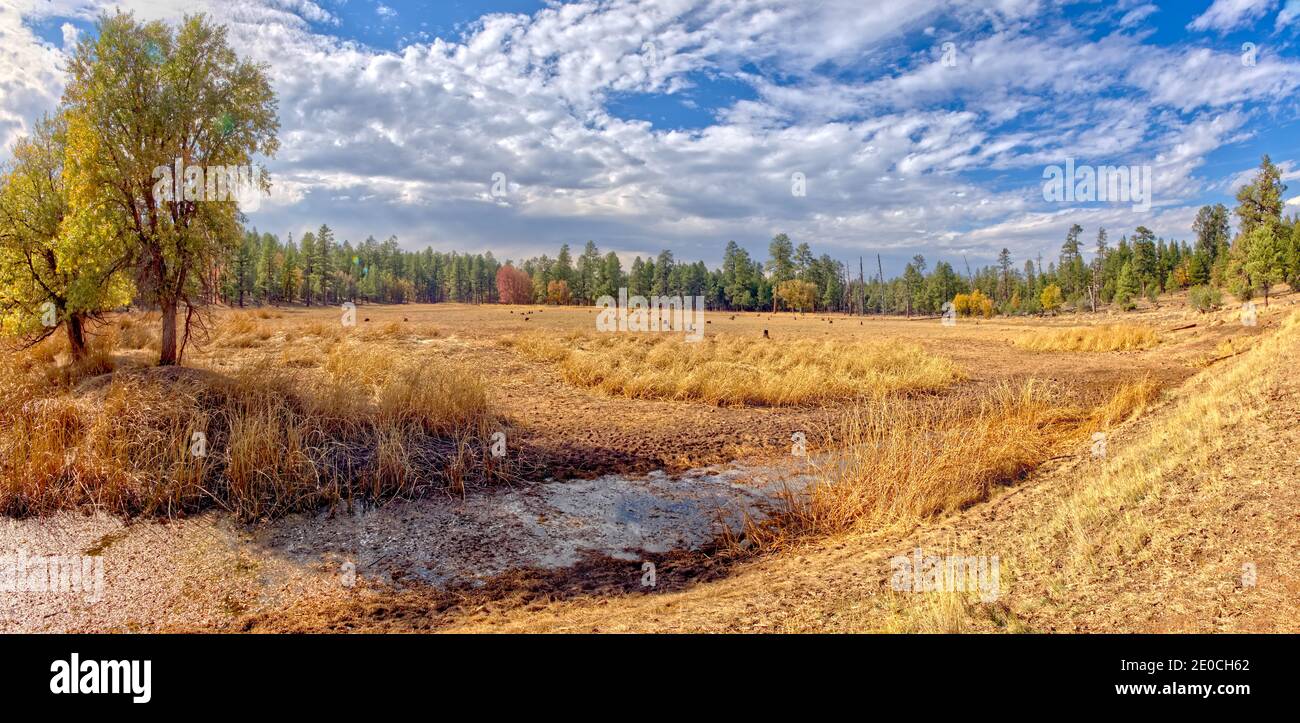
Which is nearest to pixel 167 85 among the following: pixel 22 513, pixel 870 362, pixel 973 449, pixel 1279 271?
pixel 22 513

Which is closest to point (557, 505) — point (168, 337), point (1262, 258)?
point (168, 337)

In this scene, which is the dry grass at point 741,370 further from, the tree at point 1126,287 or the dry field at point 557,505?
the tree at point 1126,287

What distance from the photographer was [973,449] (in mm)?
7676

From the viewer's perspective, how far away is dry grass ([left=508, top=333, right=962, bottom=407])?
13.7 metres

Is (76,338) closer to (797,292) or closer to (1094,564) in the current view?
(1094,564)

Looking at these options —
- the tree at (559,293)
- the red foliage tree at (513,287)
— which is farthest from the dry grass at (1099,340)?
the red foliage tree at (513,287)

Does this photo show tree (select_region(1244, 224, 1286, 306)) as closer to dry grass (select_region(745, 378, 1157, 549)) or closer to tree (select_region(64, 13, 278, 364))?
dry grass (select_region(745, 378, 1157, 549))

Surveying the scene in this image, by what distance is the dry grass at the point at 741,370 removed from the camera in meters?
13.7

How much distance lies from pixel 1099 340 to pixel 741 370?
20.9 meters

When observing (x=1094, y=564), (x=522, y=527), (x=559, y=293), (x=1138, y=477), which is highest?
(x=559, y=293)

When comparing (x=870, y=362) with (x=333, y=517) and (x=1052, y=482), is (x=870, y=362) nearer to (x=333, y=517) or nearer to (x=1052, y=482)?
(x=1052, y=482)

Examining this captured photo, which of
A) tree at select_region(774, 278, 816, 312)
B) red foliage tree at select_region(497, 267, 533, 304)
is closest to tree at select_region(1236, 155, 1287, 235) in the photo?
tree at select_region(774, 278, 816, 312)

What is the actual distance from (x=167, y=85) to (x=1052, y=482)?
12159 mm

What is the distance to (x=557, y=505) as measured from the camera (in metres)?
7.06
